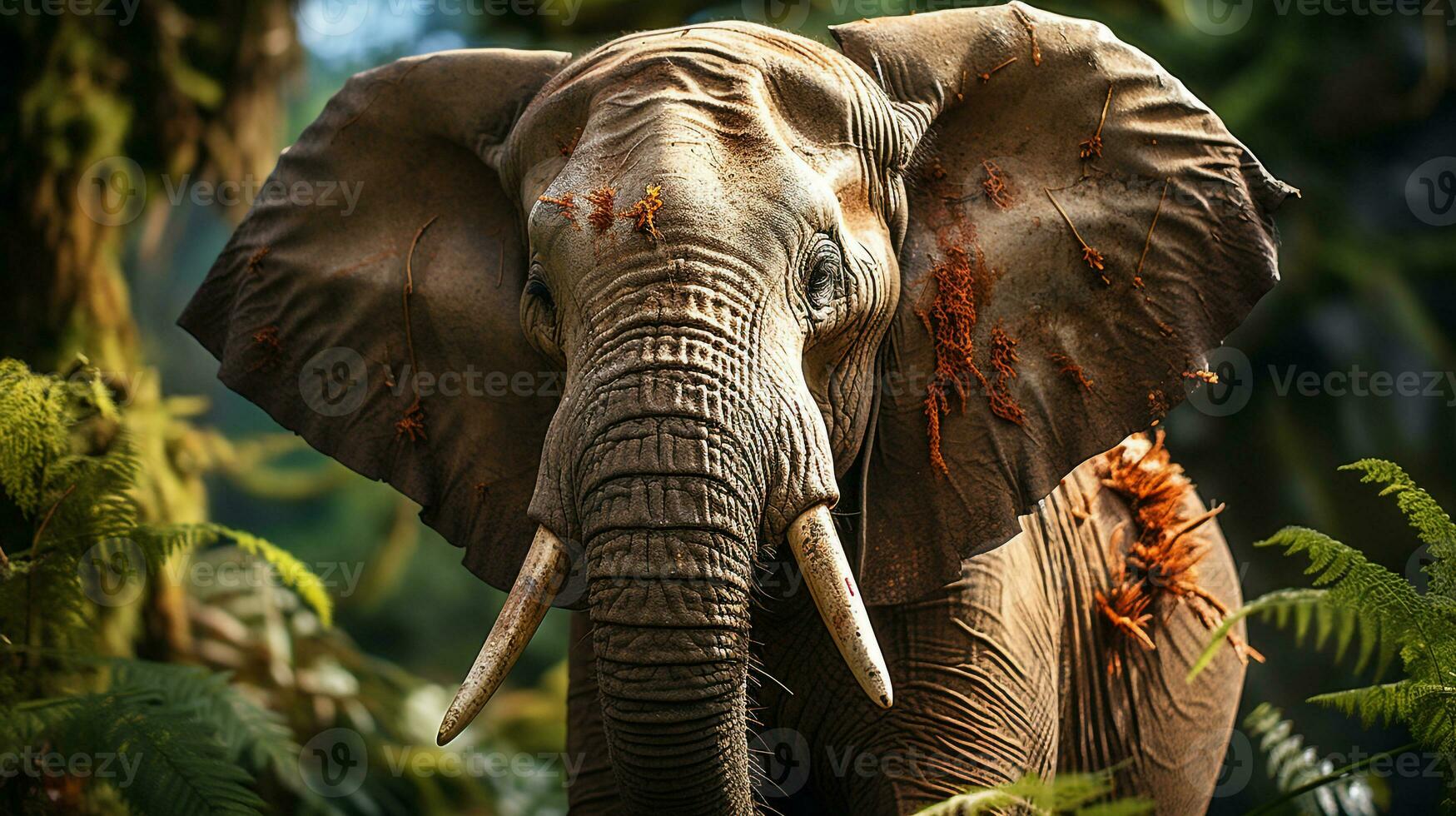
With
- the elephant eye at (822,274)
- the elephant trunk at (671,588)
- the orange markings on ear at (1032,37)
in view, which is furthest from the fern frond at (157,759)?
the orange markings on ear at (1032,37)

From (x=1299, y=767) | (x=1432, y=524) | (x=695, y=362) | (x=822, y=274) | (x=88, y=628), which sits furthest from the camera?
(x=88, y=628)

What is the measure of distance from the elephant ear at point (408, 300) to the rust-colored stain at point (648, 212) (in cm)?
75

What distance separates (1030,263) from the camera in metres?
3.43

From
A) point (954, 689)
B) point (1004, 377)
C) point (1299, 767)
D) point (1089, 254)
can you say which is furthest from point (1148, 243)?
point (1299, 767)

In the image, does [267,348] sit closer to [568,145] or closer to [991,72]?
[568,145]

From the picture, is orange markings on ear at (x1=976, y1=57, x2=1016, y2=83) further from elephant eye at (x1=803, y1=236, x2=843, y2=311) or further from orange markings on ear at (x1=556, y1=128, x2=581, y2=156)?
orange markings on ear at (x1=556, y1=128, x2=581, y2=156)

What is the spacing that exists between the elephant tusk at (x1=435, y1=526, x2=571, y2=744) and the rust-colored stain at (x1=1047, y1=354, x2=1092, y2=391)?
4.34 feet

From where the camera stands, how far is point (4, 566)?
154 inches

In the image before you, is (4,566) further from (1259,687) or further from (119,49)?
(1259,687)

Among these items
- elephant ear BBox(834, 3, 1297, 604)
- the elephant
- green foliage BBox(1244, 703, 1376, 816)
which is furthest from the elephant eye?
green foliage BBox(1244, 703, 1376, 816)

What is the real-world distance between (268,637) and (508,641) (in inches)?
177

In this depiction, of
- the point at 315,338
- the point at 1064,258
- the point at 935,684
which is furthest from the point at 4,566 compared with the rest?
the point at 1064,258

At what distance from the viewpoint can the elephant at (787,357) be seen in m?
2.76

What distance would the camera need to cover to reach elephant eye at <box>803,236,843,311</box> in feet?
9.90
